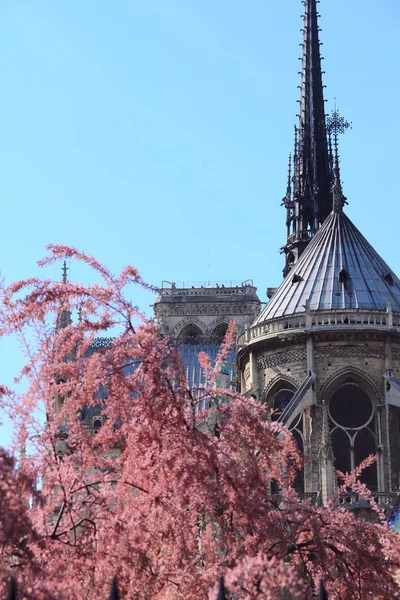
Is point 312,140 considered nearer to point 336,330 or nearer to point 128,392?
point 336,330

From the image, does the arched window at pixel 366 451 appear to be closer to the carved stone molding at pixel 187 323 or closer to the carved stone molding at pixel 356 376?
the carved stone molding at pixel 356 376

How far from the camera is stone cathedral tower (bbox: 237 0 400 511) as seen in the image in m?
37.5

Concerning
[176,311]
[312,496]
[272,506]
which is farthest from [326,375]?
[176,311]

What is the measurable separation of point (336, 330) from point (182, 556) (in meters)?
25.8

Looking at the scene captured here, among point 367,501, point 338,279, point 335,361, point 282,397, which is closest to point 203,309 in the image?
point 338,279

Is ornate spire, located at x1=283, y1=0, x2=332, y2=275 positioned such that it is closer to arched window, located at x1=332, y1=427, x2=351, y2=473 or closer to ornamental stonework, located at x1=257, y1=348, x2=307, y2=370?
ornamental stonework, located at x1=257, y1=348, x2=307, y2=370

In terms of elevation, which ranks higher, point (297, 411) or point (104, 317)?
point (297, 411)

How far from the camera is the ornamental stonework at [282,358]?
128 ft

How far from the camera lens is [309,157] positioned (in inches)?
2940

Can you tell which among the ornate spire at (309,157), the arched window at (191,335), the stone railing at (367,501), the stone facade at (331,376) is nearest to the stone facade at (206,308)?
the arched window at (191,335)

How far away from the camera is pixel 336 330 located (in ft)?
125

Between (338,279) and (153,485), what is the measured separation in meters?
27.3

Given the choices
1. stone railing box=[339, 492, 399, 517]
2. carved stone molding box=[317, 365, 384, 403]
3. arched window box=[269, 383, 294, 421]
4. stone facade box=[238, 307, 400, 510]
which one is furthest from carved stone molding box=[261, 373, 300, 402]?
stone railing box=[339, 492, 399, 517]

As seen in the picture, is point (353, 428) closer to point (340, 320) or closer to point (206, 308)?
point (340, 320)
